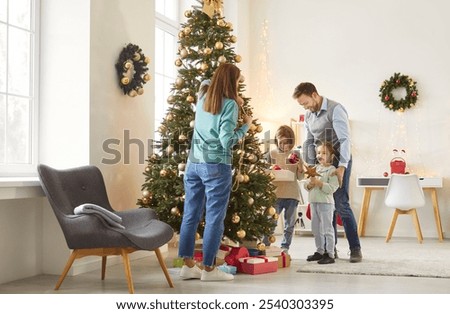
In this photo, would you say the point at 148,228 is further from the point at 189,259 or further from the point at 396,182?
the point at 396,182

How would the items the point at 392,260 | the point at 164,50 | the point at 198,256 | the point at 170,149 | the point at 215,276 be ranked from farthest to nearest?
the point at 164,50, the point at 392,260, the point at 170,149, the point at 198,256, the point at 215,276

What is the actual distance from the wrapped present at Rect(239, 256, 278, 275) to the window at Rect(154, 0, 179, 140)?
2.19 metres

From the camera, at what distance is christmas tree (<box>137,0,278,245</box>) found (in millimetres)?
4883

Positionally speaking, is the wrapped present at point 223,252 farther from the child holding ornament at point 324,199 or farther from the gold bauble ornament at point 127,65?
the gold bauble ornament at point 127,65

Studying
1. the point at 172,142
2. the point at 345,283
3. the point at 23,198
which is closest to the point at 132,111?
the point at 172,142

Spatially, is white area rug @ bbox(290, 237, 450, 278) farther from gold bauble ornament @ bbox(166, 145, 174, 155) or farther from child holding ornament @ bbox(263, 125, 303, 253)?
gold bauble ornament @ bbox(166, 145, 174, 155)

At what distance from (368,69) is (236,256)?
396 cm

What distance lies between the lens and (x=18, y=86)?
4734mm

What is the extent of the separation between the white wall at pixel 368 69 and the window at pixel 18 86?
155 inches

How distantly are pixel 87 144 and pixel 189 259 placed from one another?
1160mm

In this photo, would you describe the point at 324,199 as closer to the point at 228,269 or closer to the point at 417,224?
the point at 228,269

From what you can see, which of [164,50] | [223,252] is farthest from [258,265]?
[164,50]

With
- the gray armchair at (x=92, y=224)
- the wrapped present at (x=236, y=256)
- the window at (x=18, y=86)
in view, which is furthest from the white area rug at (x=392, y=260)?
the window at (x=18, y=86)

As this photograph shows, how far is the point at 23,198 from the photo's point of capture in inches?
178
